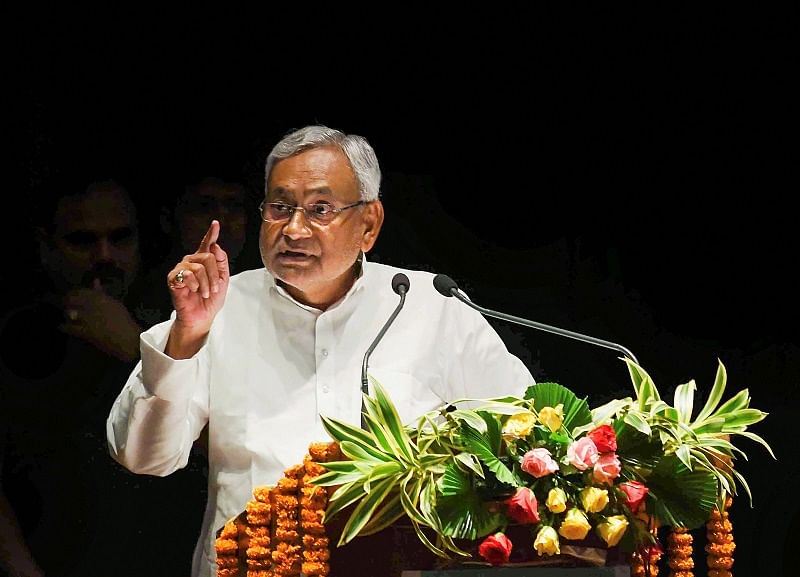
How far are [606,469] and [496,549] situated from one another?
23cm

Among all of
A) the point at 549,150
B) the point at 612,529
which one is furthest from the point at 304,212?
the point at 612,529

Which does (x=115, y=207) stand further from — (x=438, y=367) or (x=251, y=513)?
(x=251, y=513)

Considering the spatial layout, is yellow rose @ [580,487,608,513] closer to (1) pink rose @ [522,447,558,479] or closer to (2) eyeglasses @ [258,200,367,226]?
(1) pink rose @ [522,447,558,479]

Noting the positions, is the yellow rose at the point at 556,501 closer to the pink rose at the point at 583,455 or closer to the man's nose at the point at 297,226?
the pink rose at the point at 583,455

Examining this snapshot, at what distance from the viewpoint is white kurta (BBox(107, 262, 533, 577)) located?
3.05m

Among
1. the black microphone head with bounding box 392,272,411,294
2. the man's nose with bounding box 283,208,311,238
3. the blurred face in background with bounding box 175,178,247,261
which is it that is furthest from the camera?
the blurred face in background with bounding box 175,178,247,261

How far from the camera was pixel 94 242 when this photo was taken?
11.6ft

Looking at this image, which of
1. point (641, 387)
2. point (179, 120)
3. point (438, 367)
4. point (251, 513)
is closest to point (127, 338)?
point (179, 120)

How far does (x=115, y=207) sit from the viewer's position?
3.55 metres

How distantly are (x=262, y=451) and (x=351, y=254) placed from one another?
57 centimetres

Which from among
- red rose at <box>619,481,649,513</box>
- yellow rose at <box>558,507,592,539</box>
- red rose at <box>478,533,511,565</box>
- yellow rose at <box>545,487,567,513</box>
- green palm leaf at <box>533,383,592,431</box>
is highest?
green palm leaf at <box>533,383,592,431</box>

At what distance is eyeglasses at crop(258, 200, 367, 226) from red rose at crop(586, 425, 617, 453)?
1286 millimetres

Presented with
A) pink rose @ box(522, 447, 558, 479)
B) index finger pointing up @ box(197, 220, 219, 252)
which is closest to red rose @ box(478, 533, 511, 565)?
pink rose @ box(522, 447, 558, 479)

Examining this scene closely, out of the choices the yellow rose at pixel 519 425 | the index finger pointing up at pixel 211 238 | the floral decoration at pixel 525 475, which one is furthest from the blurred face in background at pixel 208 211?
the yellow rose at pixel 519 425
